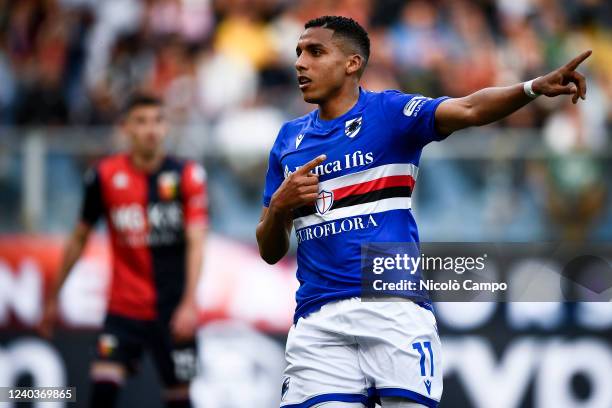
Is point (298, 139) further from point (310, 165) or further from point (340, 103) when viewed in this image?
point (310, 165)

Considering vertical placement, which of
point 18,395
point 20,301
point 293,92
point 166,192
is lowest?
point 18,395

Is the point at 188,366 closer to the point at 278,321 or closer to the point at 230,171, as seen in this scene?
the point at 278,321

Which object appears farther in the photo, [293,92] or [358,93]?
[293,92]

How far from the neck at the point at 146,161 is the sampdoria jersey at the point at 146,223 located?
0.04 meters

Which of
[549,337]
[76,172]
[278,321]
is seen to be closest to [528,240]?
[549,337]

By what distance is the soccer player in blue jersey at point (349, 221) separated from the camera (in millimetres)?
6004

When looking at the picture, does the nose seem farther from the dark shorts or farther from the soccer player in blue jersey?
the dark shorts

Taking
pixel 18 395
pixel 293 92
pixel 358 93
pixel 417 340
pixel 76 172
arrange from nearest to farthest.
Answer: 1. pixel 417 340
2. pixel 358 93
3. pixel 18 395
4. pixel 76 172
5. pixel 293 92

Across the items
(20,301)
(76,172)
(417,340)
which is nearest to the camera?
(417,340)

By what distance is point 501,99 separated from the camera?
18.5 ft

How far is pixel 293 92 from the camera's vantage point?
14016 millimetres

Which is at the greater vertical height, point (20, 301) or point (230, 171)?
point (230, 171)

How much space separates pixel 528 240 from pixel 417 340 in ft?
18.9
